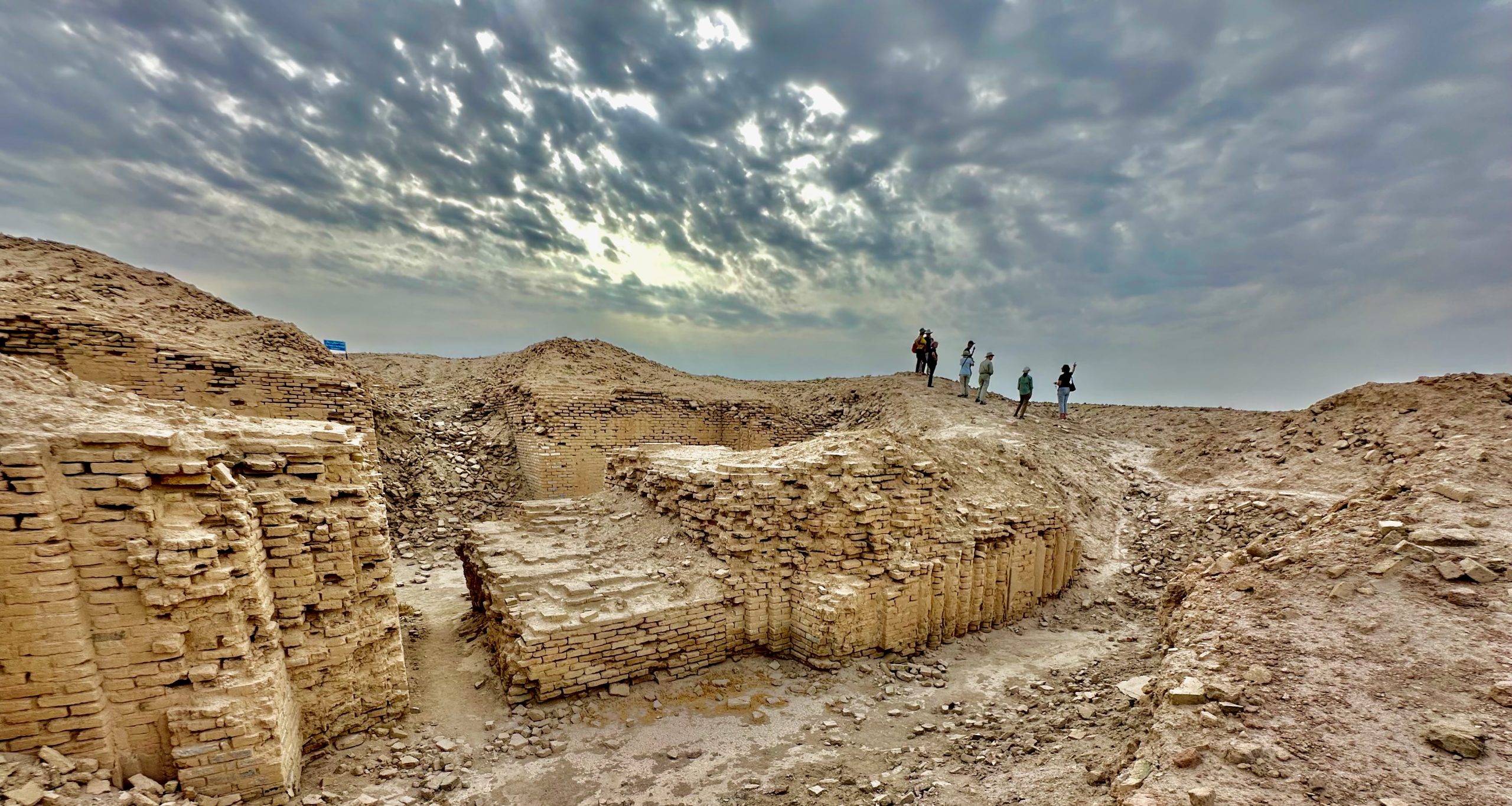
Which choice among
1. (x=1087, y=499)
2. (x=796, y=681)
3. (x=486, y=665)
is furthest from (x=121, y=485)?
(x=1087, y=499)

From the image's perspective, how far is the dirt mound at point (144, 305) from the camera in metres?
8.23

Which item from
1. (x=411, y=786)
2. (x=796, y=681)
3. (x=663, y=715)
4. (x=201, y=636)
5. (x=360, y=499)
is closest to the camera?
(x=201, y=636)

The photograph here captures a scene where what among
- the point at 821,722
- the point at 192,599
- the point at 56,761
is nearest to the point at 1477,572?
the point at 821,722

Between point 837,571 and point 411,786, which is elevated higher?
point 837,571

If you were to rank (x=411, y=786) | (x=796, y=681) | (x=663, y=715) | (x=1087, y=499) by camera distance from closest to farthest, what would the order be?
(x=411, y=786) → (x=663, y=715) → (x=796, y=681) → (x=1087, y=499)

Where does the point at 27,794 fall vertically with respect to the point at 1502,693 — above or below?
below

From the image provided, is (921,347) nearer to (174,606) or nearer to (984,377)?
(984,377)

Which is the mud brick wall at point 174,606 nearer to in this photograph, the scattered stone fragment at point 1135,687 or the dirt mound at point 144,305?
the scattered stone fragment at point 1135,687

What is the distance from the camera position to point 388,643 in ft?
15.4

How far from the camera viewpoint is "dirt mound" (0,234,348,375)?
8.23 meters

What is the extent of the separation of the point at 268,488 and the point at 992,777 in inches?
235

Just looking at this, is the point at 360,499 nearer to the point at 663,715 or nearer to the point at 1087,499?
the point at 663,715

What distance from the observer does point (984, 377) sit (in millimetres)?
13945

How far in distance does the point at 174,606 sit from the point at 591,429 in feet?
29.1
